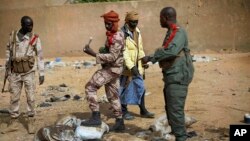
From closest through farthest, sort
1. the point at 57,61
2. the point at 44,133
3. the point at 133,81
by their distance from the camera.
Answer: the point at 44,133 → the point at 133,81 → the point at 57,61

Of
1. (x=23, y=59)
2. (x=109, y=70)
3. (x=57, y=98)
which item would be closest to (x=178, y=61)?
(x=109, y=70)

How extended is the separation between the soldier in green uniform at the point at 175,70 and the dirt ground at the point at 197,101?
71 centimetres

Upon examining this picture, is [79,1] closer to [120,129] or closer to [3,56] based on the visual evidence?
[3,56]

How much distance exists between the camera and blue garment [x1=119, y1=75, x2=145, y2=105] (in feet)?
23.0

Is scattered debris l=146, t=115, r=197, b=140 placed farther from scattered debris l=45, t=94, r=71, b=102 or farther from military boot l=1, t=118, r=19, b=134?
scattered debris l=45, t=94, r=71, b=102

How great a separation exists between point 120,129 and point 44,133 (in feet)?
3.58

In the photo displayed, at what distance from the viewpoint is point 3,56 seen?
15.0 metres

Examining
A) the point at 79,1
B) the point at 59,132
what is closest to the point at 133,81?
the point at 59,132

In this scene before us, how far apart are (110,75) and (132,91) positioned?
974 millimetres

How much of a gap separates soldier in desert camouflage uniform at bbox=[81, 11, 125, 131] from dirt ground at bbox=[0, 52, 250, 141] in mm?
578

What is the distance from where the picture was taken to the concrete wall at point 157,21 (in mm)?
14531

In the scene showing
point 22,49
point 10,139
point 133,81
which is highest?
point 22,49

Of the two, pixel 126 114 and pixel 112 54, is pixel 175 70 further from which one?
pixel 126 114

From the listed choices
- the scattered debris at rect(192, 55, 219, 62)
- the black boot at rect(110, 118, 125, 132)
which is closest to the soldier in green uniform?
the black boot at rect(110, 118, 125, 132)
